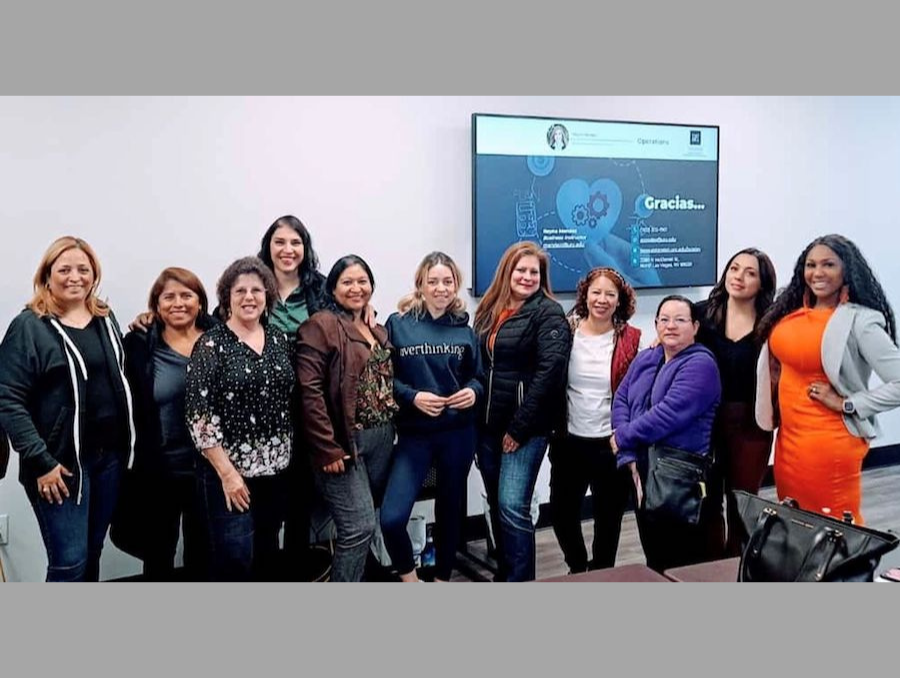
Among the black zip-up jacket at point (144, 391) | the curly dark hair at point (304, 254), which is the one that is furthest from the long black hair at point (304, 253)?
the black zip-up jacket at point (144, 391)

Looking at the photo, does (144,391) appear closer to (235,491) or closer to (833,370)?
(235,491)

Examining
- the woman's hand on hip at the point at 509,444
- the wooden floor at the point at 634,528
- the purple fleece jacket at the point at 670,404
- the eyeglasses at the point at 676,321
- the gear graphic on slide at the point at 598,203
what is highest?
the gear graphic on slide at the point at 598,203

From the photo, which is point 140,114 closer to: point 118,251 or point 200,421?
point 118,251

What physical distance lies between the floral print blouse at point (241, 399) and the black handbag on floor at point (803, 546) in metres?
1.47

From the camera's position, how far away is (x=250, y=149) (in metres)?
3.36

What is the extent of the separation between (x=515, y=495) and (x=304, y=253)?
3.98 feet

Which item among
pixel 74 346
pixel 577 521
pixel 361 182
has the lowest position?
pixel 577 521

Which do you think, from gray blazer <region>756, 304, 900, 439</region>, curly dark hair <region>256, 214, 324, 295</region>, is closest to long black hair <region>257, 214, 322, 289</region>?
curly dark hair <region>256, 214, 324, 295</region>

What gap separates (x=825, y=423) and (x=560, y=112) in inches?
81.6

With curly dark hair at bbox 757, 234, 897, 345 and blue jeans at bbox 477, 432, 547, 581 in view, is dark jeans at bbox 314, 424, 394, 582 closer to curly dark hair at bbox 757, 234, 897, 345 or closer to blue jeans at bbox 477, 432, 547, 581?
blue jeans at bbox 477, 432, 547, 581

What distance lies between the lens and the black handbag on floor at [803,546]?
1.76 meters

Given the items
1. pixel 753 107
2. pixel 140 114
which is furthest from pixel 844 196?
pixel 140 114

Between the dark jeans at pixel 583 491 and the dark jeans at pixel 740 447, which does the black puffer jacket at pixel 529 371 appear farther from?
the dark jeans at pixel 740 447

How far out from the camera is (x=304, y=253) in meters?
2.87
